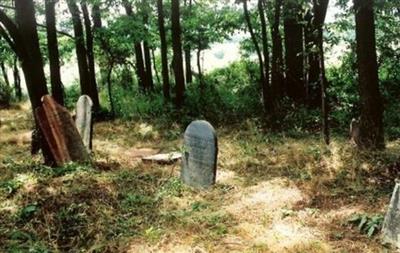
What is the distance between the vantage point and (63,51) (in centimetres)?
2367

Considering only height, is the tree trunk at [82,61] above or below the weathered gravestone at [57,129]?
above

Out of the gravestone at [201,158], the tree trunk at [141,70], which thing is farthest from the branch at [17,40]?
the tree trunk at [141,70]

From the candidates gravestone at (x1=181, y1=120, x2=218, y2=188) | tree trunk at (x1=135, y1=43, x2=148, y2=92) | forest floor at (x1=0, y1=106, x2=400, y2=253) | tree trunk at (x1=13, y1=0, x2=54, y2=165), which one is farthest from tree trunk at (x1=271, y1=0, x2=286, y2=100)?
tree trunk at (x1=135, y1=43, x2=148, y2=92)

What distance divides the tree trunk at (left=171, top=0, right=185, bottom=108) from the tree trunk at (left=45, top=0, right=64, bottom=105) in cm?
346

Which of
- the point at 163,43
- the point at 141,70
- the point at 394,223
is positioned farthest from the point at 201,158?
the point at 141,70

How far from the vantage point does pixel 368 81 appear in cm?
955

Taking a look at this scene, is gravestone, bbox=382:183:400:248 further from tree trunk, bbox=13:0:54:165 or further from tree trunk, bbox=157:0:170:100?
tree trunk, bbox=157:0:170:100

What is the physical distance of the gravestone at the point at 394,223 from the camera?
5398mm

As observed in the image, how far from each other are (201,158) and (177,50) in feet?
24.4

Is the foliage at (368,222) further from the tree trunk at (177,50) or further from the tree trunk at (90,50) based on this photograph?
the tree trunk at (90,50)

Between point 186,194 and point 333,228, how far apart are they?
2590 mm

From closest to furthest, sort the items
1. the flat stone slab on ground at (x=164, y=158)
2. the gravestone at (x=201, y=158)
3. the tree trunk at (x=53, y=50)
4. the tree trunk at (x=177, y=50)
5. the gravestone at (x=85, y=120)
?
the gravestone at (x=201, y=158) < the flat stone slab on ground at (x=164, y=158) < the gravestone at (x=85, y=120) < the tree trunk at (x=53, y=50) < the tree trunk at (x=177, y=50)

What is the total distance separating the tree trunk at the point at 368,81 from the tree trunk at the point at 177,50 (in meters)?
6.89

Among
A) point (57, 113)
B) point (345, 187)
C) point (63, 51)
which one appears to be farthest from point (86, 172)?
point (63, 51)
